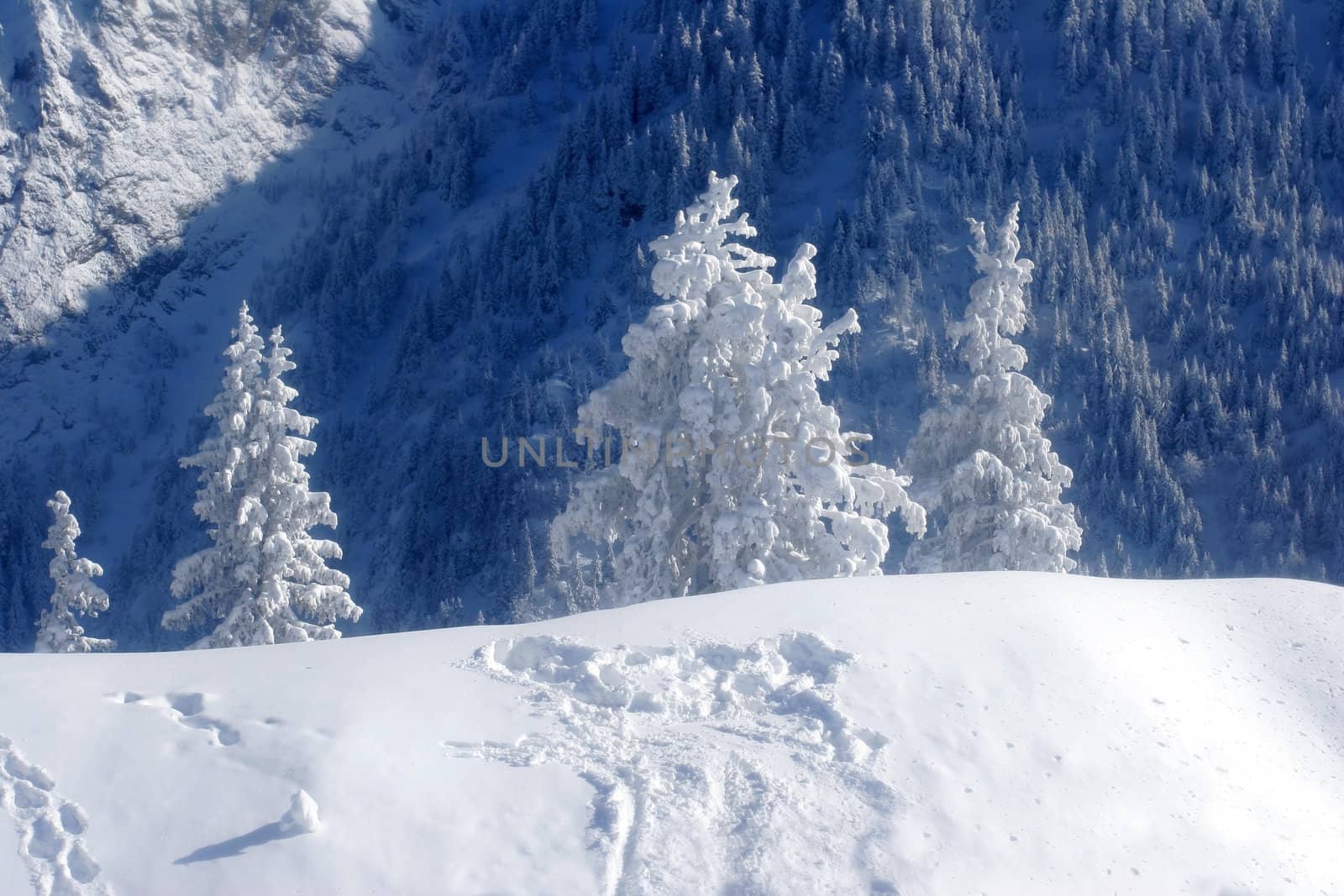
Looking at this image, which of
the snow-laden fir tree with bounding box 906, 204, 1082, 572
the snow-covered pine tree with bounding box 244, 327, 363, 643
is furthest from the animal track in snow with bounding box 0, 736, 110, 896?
the snow-laden fir tree with bounding box 906, 204, 1082, 572

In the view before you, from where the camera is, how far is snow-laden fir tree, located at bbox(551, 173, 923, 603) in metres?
18.3

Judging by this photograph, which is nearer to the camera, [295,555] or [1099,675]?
[1099,675]

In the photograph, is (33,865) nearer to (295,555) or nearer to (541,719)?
(541,719)

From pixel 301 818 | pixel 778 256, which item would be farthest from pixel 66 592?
pixel 778 256

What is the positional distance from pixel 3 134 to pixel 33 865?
407 ft

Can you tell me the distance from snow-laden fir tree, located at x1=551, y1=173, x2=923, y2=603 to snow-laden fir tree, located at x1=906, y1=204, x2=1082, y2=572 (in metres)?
2.24

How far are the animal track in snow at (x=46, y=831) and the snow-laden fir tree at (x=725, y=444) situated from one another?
10.9 m

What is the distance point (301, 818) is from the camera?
816 centimetres

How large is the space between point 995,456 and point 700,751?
13216 mm

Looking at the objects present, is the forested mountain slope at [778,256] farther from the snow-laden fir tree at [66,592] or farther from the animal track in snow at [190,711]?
the animal track in snow at [190,711]

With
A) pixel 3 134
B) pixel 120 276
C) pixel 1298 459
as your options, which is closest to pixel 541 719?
pixel 1298 459

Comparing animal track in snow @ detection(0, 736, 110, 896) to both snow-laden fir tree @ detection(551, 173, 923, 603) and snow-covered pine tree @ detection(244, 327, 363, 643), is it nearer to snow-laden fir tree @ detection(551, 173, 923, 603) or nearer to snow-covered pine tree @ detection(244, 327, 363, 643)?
snow-covered pine tree @ detection(244, 327, 363, 643)

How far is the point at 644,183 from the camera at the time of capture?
307ft

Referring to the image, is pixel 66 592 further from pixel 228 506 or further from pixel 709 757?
pixel 709 757
